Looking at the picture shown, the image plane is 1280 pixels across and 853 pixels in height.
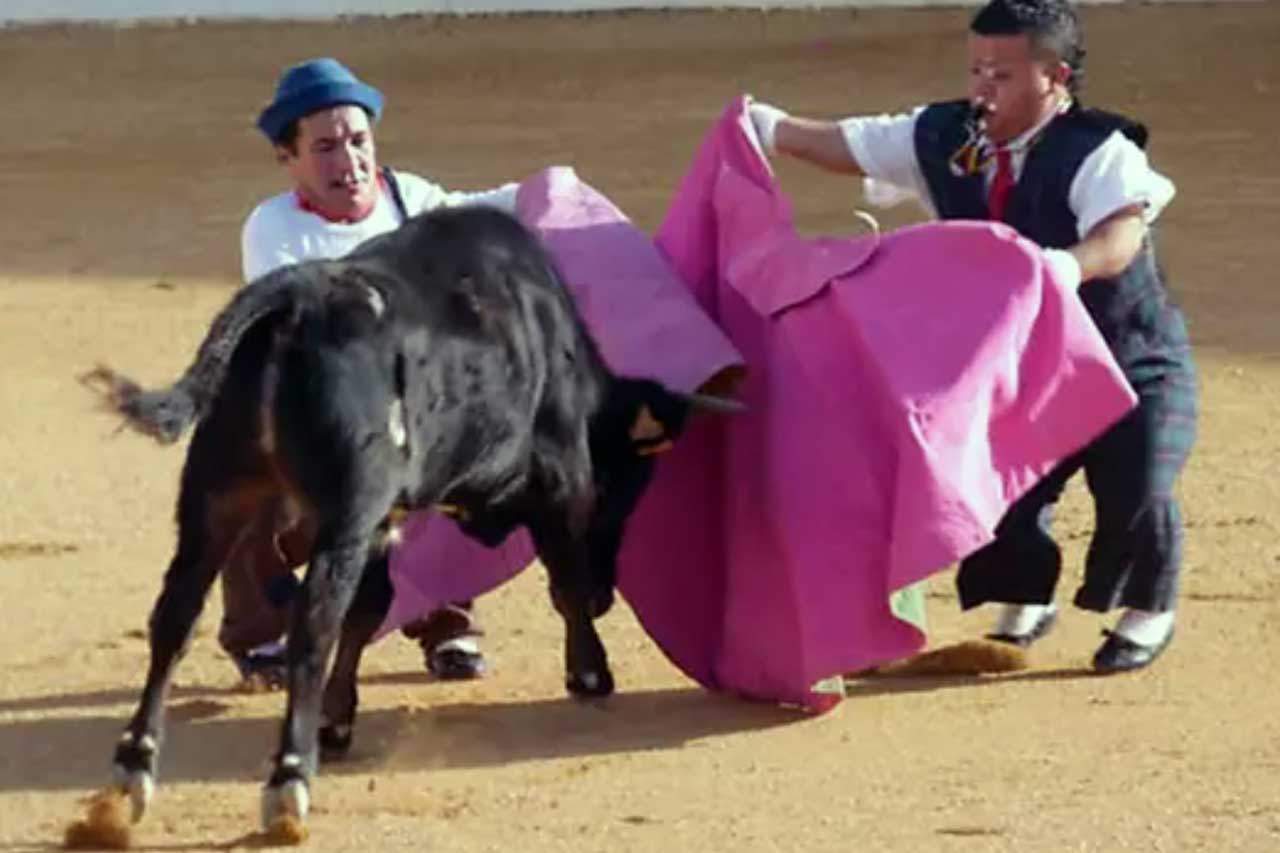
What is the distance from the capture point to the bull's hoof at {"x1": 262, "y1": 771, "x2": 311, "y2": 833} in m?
5.68

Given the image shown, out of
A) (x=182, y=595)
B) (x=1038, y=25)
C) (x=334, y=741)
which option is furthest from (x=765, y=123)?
(x=182, y=595)

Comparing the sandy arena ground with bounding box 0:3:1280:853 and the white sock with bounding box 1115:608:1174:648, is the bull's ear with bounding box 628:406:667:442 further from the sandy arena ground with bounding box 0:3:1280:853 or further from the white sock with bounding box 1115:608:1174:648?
the white sock with bounding box 1115:608:1174:648

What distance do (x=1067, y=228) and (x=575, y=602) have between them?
4.10 feet

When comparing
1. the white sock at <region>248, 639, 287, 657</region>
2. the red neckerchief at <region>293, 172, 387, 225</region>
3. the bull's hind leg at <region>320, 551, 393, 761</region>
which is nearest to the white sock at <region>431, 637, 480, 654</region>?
the white sock at <region>248, 639, 287, 657</region>

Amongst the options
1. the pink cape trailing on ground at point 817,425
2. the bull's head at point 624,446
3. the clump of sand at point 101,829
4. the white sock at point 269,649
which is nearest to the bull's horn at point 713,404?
the bull's head at point 624,446

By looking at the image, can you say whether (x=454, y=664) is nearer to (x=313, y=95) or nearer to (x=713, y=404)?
(x=713, y=404)

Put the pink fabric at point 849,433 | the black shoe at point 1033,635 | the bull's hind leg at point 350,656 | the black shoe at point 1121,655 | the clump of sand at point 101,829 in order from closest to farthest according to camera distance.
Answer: the clump of sand at point 101,829 → the bull's hind leg at point 350,656 → the pink fabric at point 849,433 → the black shoe at point 1121,655 → the black shoe at point 1033,635

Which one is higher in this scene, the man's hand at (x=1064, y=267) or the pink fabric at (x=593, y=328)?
the man's hand at (x=1064, y=267)

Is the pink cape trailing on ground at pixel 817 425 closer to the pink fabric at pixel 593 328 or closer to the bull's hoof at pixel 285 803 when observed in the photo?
the pink fabric at pixel 593 328

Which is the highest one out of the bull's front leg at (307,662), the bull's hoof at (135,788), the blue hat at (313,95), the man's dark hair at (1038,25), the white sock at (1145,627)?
the man's dark hair at (1038,25)

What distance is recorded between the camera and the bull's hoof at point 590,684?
6.68m

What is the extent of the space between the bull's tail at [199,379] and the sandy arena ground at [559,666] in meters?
0.73

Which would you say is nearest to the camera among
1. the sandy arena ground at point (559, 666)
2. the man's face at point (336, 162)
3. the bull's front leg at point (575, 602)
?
the sandy arena ground at point (559, 666)

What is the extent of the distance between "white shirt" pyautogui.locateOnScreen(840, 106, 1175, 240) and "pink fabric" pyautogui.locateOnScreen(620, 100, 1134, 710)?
25cm
